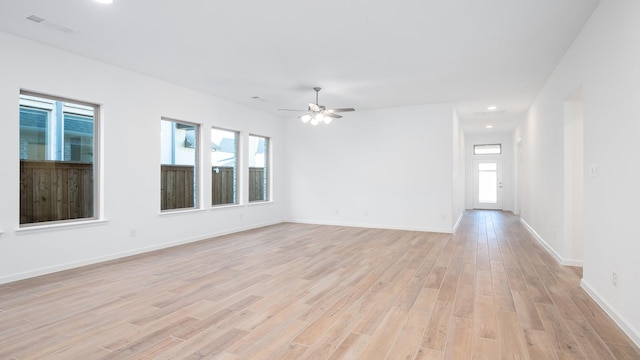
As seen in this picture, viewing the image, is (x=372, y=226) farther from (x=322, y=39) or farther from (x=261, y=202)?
(x=322, y=39)

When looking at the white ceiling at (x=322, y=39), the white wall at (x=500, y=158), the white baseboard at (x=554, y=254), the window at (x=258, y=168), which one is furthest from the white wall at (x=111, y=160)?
the white wall at (x=500, y=158)

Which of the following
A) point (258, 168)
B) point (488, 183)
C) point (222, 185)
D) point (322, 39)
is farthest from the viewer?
point (488, 183)

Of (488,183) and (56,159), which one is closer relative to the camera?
(56,159)

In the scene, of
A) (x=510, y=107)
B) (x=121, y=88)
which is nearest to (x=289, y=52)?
(x=121, y=88)

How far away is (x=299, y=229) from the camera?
Answer: 25.0 ft

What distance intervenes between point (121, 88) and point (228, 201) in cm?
308

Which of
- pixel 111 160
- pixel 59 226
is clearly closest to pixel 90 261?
pixel 59 226

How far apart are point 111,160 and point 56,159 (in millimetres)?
621

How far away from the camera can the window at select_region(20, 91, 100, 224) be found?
13.5ft

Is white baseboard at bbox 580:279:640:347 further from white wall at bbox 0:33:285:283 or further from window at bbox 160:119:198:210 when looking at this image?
window at bbox 160:119:198:210

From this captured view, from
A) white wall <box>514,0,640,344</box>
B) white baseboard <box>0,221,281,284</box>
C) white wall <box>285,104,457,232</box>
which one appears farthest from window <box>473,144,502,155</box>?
white baseboard <box>0,221,281,284</box>

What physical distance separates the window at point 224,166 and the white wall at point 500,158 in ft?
29.4

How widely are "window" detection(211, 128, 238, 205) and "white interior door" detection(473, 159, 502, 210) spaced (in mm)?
9139

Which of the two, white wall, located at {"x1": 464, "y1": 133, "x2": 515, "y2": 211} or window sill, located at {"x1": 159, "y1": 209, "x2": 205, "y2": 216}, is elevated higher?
white wall, located at {"x1": 464, "y1": 133, "x2": 515, "y2": 211}
